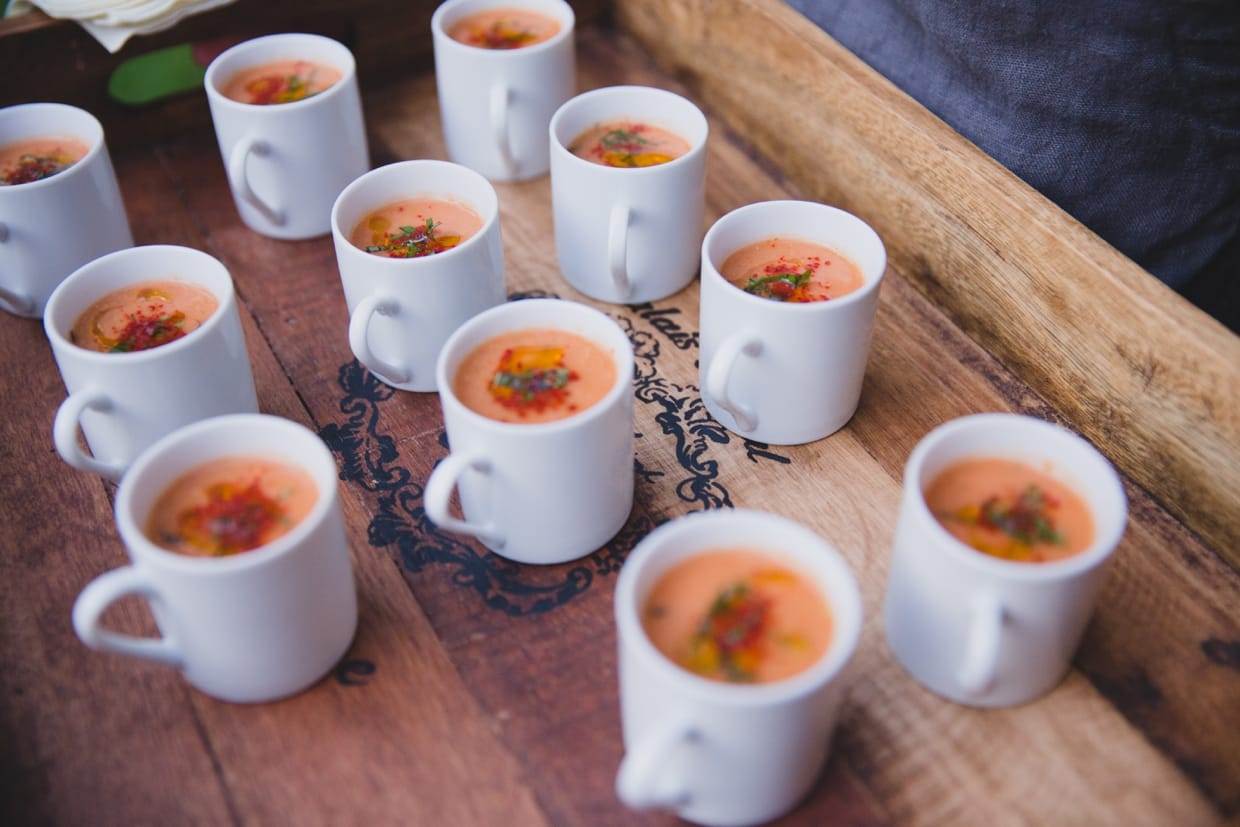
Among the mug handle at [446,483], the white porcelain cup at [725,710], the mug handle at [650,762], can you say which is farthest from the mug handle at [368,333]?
the mug handle at [650,762]

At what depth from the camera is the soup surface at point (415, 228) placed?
1.29 meters

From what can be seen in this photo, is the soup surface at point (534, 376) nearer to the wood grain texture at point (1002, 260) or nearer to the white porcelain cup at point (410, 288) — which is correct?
the white porcelain cup at point (410, 288)

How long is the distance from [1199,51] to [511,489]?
82 centimetres

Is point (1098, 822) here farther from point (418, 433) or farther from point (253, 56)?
point (253, 56)

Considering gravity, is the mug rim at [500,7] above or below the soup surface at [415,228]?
above

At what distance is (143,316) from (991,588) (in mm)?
880

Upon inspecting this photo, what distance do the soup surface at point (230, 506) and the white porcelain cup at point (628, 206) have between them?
0.47m

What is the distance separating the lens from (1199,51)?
3.81 feet

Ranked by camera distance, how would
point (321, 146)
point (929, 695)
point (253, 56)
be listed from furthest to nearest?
1. point (253, 56)
2. point (321, 146)
3. point (929, 695)

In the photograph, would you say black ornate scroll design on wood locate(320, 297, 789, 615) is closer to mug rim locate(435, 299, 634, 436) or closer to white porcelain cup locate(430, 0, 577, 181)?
mug rim locate(435, 299, 634, 436)

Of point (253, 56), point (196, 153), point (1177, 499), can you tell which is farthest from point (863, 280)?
point (196, 153)

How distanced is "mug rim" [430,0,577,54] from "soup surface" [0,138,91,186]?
48 centimetres

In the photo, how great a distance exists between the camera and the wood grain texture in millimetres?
1079

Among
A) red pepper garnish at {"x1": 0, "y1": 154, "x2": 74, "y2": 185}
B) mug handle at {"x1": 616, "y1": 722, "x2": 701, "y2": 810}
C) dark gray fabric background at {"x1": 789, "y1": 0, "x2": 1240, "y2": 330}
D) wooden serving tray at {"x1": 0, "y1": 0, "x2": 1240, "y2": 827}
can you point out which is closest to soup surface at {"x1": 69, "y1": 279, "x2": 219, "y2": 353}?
wooden serving tray at {"x1": 0, "y1": 0, "x2": 1240, "y2": 827}
